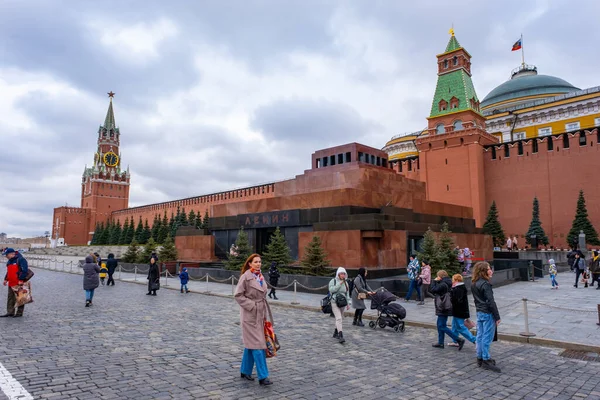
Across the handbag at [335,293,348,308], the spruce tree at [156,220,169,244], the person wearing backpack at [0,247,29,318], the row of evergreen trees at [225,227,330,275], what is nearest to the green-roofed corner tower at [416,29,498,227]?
the row of evergreen trees at [225,227,330,275]

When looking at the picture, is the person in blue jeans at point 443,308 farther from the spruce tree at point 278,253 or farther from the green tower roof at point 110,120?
the green tower roof at point 110,120

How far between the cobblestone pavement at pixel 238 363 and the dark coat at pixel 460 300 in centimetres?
63

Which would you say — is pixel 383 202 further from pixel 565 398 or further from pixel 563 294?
pixel 565 398

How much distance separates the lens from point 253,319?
4.43m

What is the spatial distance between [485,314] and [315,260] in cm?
870

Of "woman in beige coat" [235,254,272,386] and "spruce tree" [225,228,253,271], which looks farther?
"spruce tree" [225,228,253,271]

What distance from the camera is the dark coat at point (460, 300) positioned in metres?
6.02

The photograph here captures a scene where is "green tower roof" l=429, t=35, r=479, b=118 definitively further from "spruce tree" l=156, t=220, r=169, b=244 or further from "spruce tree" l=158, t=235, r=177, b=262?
"spruce tree" l=156, t=220, r=169, b=244

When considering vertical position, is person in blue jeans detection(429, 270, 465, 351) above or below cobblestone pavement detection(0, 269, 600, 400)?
above

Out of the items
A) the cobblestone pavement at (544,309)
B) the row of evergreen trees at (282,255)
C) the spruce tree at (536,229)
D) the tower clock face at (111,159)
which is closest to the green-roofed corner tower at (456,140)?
the spruce tree at (536,229)

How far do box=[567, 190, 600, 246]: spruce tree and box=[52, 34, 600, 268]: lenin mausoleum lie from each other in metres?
1.45

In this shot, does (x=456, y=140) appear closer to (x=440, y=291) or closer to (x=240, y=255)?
(x=240, y=255)

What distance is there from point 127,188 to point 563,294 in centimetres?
9395

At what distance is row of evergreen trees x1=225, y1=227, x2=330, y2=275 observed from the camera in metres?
13.7
